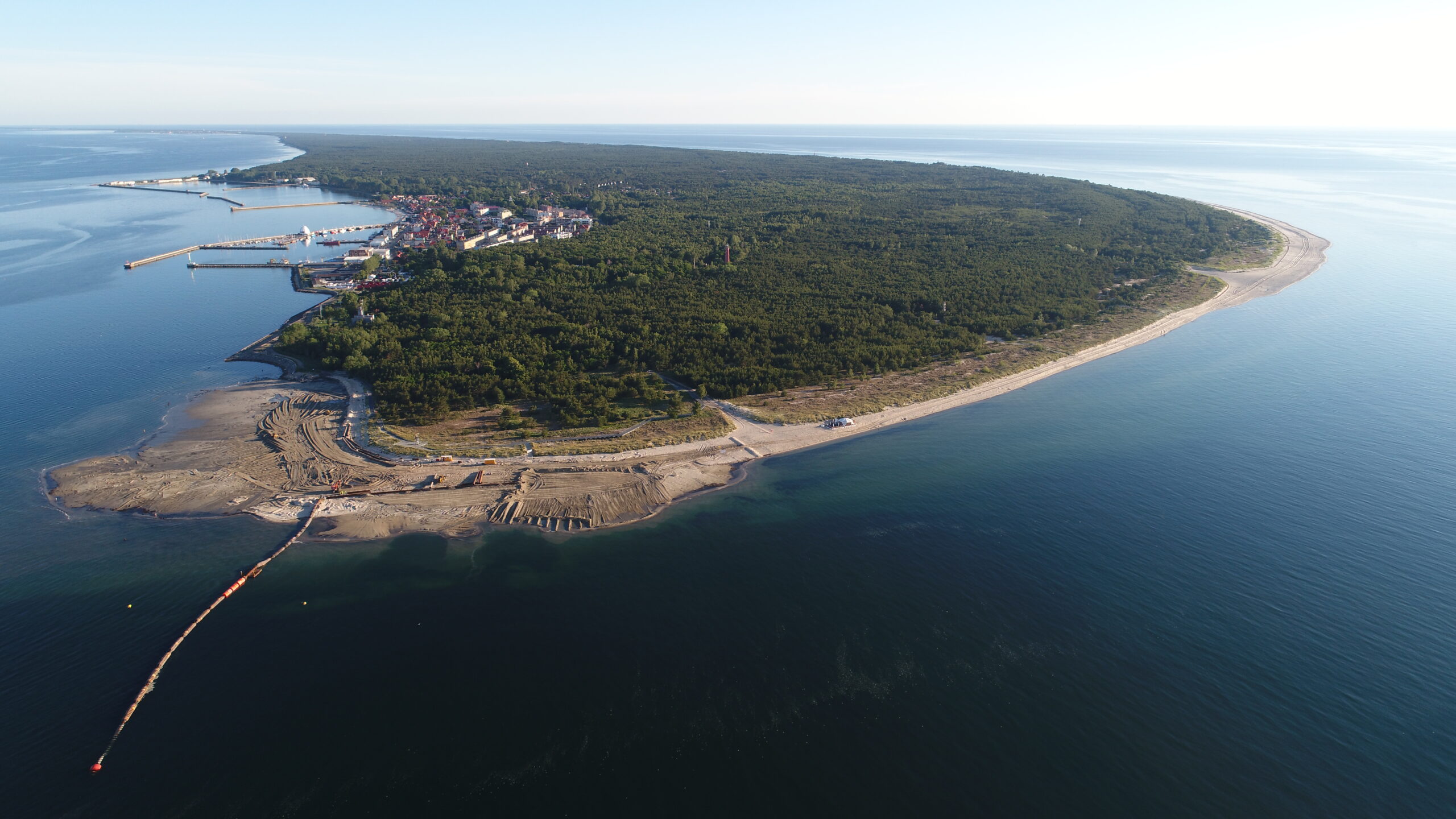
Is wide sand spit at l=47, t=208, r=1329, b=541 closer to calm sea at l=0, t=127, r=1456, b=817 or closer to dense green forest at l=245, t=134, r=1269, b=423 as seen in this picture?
calm sea at l=0, t=127, r=1456, b=817

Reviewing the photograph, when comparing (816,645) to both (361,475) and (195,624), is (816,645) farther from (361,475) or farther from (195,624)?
(361,475)

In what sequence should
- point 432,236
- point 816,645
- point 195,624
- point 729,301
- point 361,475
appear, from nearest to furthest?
point 816,645
point 195,624
point 361,475
point 729,301
point 432,236

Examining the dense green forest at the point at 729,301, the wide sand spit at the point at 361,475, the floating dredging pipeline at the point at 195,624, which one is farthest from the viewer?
the dense green forest at the point at 729,301

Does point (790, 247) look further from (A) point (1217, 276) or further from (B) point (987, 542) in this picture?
(B) point (987, 542)

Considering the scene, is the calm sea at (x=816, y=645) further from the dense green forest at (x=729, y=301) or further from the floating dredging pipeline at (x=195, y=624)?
the dense green forest at (x=729, y=301)

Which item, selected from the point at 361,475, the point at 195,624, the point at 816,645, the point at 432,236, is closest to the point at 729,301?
the point at 361,475

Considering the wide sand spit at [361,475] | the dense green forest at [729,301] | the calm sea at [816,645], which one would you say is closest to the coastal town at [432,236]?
the dense green forest at [729,301]
